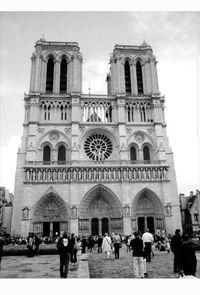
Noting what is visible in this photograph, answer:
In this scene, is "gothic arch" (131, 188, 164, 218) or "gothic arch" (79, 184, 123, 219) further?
"gothic arch" (131, 188, 164, 218)

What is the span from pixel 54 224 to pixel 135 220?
8.65 m

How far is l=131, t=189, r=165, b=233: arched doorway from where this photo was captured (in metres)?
27.9

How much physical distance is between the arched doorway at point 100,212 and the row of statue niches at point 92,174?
4.62 ft

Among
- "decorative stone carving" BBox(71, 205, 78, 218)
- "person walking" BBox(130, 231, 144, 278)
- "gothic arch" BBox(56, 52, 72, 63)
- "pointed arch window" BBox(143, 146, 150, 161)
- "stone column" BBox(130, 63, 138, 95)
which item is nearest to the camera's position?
"person walking" BBox(130, 231, 144, 278)

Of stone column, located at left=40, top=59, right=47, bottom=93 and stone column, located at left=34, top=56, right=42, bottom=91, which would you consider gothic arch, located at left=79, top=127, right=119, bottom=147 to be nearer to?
stone column, located at left=40, top=59, right=47, bottom=93

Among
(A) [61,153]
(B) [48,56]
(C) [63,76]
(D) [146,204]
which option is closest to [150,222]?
(D) [146,204]

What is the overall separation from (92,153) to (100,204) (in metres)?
6.03

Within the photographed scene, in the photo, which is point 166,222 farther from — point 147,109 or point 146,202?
point 147,109

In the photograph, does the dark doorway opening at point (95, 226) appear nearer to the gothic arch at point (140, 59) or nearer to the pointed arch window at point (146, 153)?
the pointed arch window at point (146, 153)

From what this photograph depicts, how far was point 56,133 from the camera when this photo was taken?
30766mm

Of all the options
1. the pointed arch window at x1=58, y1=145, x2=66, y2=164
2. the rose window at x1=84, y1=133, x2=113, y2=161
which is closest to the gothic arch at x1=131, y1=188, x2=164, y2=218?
the rose window at x1=84, y1=133, x2=113, y2=161

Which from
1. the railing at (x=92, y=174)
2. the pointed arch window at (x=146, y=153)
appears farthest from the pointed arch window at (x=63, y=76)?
the pointed arch window at (x=146, y=153)

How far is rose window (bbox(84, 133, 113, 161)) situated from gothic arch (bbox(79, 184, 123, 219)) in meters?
4.22
